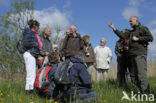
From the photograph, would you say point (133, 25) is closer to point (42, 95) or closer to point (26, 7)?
point (42, 95)

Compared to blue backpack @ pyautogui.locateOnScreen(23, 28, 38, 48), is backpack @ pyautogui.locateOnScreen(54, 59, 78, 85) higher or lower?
lower

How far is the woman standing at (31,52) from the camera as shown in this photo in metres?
4.61

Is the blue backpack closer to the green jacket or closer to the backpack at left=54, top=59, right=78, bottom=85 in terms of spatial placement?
the backpack at left=54, top=59, right=78, bottom=85

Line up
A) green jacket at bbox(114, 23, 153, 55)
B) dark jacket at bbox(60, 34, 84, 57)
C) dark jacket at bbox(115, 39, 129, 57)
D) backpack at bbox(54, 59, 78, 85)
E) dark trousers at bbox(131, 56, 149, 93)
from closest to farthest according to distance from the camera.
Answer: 1. backpack at bbox(54, 59, 78, 85)
2. dark trousers at bbox(131, 56, 149, 93)
3. green jacket at bbox(114, 23, 153, 55)
4. dark jacket at bbox(115, 39, 129, 57)
5. dark jacket at bbox(60, 34, 84, 57)

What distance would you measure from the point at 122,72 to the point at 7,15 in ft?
43.8

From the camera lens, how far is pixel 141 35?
4.89 metres

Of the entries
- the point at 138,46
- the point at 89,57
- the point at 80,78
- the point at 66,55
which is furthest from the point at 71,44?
the point at 80,78

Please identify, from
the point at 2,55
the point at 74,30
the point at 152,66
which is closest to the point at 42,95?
the point at 74,30

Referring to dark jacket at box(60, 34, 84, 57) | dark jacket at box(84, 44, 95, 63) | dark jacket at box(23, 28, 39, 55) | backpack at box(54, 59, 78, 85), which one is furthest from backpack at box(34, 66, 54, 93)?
dark jacket at box(84, 44, 95, 63)

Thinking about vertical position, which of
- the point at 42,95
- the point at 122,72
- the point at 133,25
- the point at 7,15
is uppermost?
the point at 7,15

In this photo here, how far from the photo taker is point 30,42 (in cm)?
478

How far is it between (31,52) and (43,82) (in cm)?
97

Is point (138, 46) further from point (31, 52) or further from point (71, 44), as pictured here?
point (31, 52)

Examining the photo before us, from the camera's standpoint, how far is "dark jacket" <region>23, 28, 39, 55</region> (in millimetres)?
4773
